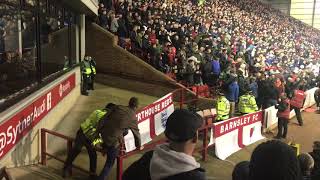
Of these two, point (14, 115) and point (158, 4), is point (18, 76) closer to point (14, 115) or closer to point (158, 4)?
point (14, 115)

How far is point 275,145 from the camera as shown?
103 inches

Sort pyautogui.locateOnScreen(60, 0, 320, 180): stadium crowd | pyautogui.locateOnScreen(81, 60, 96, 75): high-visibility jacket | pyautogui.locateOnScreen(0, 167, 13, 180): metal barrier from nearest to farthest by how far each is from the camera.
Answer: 1. pyautogui.locateOnScreen(60, 0, 320, 180): stadium crowd
2. pyautogui.locateOnScreen(0, 167, 13, 180): metal barrier
3. pyautogui.locateOnScreen(81, 60, 96, 75): high-visibility jacket

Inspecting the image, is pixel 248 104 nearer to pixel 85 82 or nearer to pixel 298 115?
pixel 298 115

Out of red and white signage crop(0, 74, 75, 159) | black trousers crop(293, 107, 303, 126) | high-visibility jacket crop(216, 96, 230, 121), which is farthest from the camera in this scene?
black trousers crop(293, 107, 303, 126)

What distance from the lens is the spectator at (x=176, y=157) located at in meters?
2.31

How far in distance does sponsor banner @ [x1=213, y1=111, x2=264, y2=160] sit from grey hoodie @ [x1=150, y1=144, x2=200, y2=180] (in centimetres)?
720

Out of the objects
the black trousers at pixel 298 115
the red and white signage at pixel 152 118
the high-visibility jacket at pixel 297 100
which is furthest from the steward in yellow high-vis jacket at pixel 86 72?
the black trousers at pixel 298 115

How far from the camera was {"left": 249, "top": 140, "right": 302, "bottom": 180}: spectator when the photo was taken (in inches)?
100

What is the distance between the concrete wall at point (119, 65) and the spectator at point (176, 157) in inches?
542

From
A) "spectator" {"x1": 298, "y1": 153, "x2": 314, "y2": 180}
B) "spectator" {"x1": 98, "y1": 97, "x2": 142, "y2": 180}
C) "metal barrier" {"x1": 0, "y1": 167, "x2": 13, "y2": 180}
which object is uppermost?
"spectator" {"x1": 298, "y1": 153, "x2": 314, "y2": 180}

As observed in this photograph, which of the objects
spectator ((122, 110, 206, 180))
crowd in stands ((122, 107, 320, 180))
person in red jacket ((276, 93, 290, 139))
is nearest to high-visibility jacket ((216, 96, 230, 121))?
person in red jacket ((276, 93, 290, 139))

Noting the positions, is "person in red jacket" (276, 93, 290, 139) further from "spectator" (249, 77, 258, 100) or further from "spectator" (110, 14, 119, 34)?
"spectator" (110, 14, 119, 34)

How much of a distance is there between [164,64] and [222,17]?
11.6 metres

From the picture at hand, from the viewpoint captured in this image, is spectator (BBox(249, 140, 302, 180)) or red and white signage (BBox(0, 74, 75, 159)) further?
red and white signage (BBox(0, 74, 75, 159))
